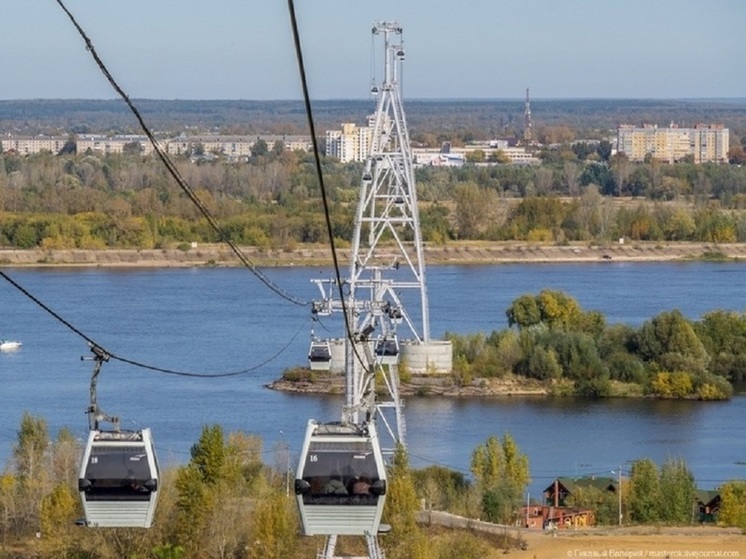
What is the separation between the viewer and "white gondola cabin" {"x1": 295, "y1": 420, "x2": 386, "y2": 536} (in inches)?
159

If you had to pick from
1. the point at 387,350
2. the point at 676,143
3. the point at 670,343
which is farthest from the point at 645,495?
the point at 676,143

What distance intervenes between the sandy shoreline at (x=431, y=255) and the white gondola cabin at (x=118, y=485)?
22496 millimetres

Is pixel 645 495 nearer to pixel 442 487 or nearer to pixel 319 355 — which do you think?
pixel 442 487

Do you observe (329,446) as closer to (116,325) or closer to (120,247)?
(116,325)

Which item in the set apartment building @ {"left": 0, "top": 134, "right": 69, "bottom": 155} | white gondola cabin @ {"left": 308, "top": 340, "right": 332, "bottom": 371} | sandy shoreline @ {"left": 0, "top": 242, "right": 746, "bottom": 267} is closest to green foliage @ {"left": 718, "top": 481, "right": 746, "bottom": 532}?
white gondola cabin @ {"left": 308, "top": 340, "right": 332, "bottom": 371}

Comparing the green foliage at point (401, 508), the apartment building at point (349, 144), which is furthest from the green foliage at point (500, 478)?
the apartment building at point (349, 144)

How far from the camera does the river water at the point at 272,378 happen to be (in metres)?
12.0

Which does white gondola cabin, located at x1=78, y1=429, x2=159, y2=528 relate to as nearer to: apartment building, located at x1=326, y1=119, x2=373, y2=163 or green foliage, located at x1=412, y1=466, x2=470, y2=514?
green foliage, located at x1=412, y1=466, x2=470, y2=514

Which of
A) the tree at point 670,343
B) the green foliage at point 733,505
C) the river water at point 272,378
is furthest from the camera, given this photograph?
the tree at point 670,343

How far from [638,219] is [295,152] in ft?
63.6

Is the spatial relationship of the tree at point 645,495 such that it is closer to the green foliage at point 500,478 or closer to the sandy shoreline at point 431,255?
the green foliage at point 500,478

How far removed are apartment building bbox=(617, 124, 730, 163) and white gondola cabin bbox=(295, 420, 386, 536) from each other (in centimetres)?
5420

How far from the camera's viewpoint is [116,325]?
1827 cm

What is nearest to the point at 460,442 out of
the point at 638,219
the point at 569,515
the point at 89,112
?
the point at 569,515
